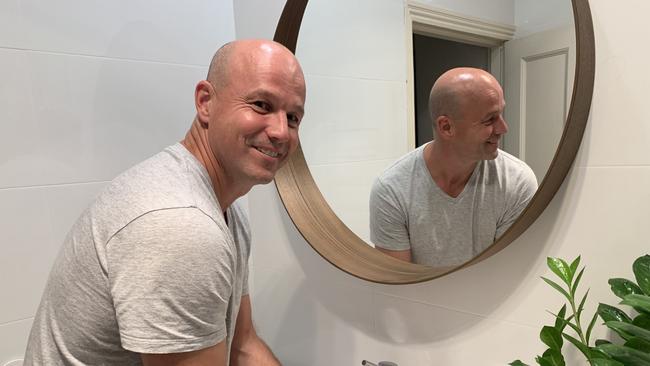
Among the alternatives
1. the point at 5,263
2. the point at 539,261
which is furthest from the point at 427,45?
the point at 5,263

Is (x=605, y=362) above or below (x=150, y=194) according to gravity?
below

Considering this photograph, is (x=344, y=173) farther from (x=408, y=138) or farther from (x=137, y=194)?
(x=137, y=194)

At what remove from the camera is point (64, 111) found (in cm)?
111

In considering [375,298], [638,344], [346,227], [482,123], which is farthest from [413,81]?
[638,344]

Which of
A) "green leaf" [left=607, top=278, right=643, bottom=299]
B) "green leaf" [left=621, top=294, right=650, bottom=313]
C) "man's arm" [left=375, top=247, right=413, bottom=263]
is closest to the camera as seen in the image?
"green leaf" [left=621, top=294, right=650, bottom=313]

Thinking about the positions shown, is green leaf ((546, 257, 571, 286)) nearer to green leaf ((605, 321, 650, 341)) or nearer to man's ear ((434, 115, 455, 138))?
green leaf ((605, 321, 650, 341))

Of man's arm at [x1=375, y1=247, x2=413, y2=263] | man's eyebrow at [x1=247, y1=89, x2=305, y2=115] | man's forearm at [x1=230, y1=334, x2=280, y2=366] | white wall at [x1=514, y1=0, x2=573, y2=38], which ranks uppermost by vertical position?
white wall at [x1=514, y1=0, x2=573, y2=38]

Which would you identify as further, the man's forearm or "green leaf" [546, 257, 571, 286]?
the man's forearm

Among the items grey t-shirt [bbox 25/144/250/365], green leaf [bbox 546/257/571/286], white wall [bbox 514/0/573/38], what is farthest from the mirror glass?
grey t-shirt [bbox 25/144/250/365]

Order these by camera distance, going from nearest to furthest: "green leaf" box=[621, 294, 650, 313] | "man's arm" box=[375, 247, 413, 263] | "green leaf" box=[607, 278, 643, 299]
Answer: "green leaf" box=[621, 294, 650, 313] → "green leaf" box=[607, 278, 643, 299] → "man's arm" box=[375, 247, 413, 263]

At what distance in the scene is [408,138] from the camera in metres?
1.01

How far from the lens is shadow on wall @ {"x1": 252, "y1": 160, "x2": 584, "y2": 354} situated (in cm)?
81

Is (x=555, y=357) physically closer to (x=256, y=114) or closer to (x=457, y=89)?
(x=457, y=89)

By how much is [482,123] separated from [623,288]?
0.36m
